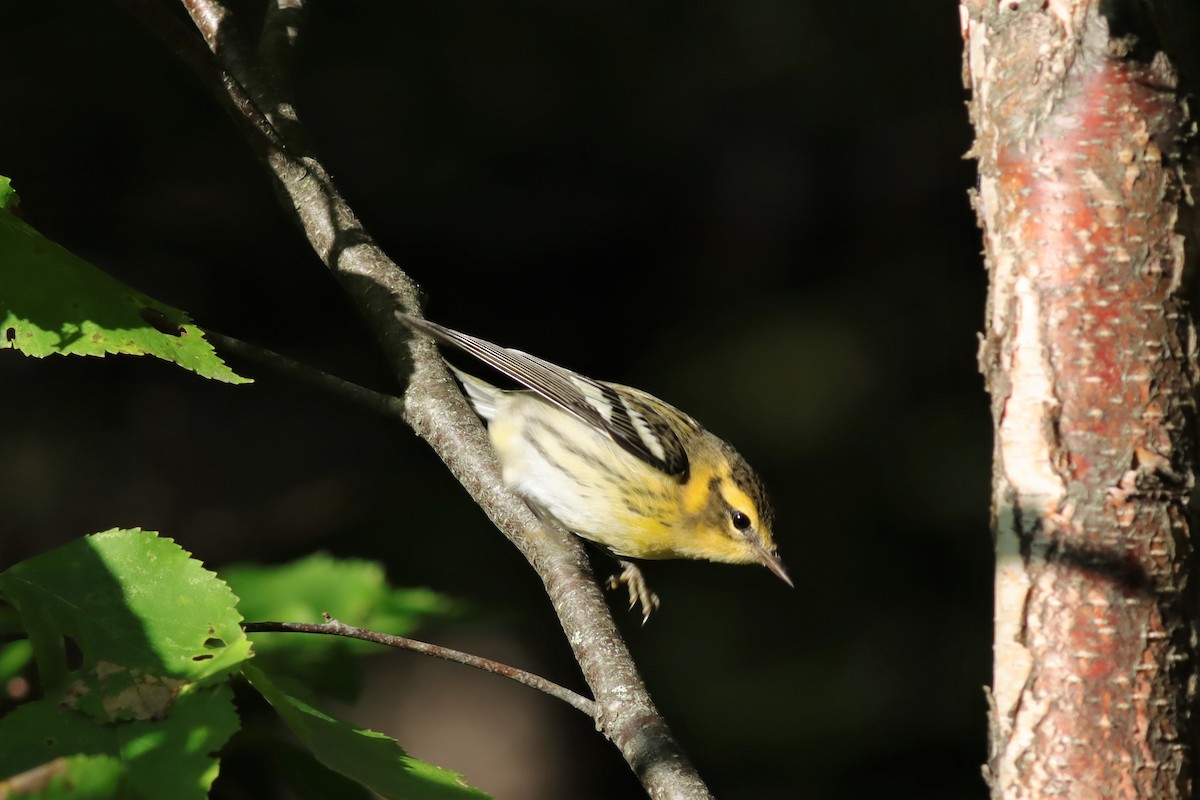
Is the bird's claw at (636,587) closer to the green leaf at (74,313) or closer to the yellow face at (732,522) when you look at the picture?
the yellow face at (732,522)

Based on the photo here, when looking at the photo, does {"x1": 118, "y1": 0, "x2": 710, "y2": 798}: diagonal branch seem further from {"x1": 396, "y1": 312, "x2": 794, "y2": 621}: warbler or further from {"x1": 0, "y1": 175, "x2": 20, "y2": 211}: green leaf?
{"x1": 0, "y1": 175, "x2": 20, "y2": 211}: green leaf

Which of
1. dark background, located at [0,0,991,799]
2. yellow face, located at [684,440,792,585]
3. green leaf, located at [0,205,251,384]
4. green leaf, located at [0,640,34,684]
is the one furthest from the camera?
dark background, located at [0,0,991,799]

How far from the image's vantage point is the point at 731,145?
21.0 feet

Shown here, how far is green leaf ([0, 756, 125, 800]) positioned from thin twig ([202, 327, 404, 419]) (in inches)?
35.6

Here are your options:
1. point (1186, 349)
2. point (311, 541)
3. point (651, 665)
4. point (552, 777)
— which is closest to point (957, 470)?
point (651, 665)

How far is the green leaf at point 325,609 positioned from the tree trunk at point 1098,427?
1003 millimetres

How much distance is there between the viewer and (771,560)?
3473mm

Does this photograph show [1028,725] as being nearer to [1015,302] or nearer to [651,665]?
[1015,302]

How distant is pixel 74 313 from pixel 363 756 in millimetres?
774

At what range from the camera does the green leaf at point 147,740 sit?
3.79ft

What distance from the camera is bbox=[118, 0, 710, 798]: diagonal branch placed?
229 cm

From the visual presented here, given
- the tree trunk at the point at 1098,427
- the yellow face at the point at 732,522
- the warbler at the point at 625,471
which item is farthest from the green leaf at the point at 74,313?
the yellow face at the point at 732,522

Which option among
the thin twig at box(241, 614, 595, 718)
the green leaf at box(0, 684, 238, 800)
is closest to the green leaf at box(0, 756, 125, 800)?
the green leaf at box(0, 684, 238, 800)

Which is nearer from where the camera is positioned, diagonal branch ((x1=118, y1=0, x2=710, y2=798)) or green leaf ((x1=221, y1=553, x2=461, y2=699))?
green leaf ((x1=221, y1=553, x2=461, y2=699))
